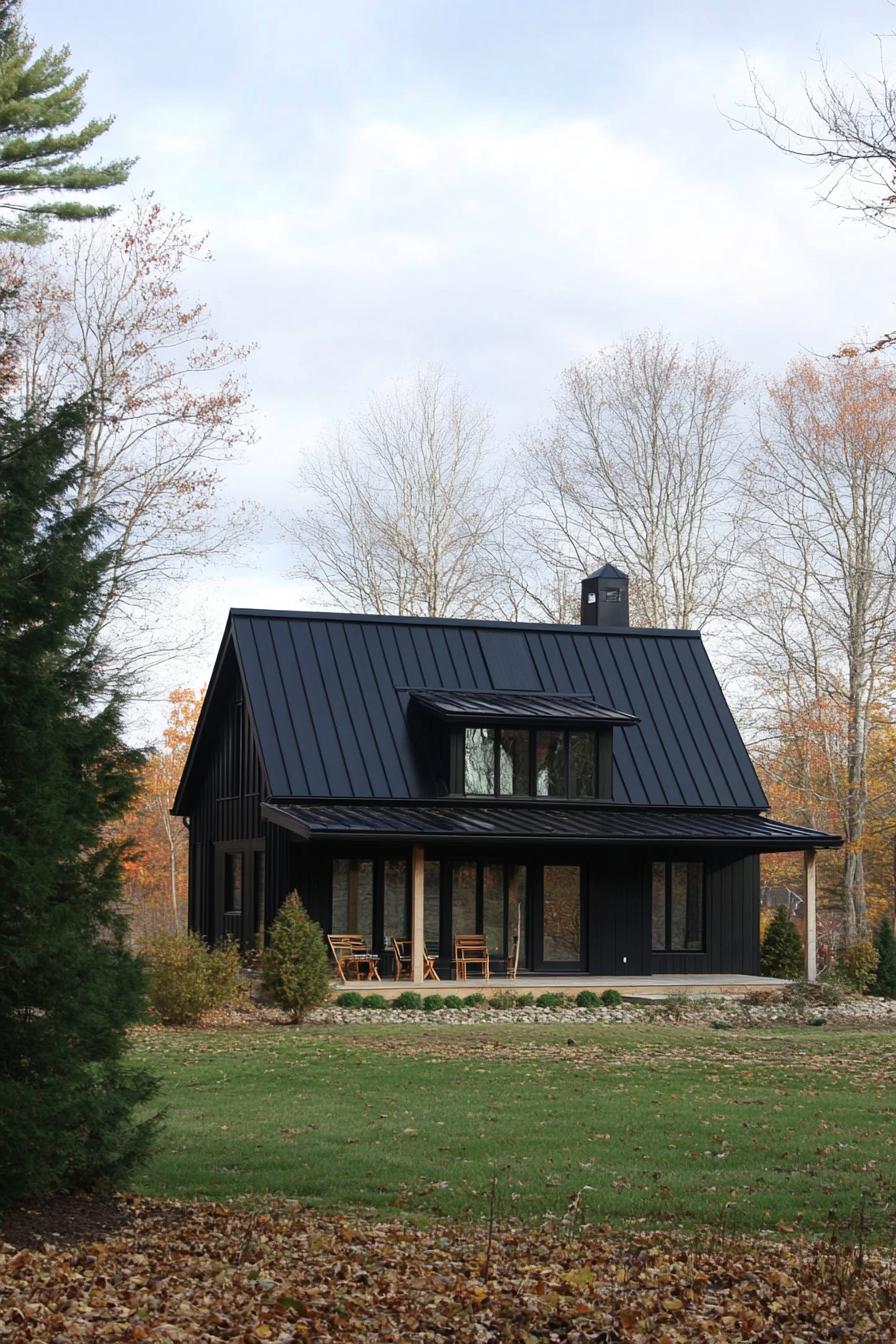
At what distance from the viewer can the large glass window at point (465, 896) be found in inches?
1007

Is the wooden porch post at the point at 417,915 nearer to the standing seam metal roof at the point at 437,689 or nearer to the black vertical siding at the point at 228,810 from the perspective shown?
the standing seam metal roof at the point at 437,689

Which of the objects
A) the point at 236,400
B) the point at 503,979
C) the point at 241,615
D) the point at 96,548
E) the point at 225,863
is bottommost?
the point at 503,979

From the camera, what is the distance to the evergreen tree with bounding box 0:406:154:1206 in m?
8.01

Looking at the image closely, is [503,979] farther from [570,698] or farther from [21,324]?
[21,324]

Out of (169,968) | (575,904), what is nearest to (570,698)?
(575,904)

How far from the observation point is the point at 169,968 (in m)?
19.1

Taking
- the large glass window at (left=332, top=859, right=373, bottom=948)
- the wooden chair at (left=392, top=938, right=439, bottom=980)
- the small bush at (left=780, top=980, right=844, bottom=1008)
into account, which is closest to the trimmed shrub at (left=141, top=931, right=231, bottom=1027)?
the wooden chair at (left=392, top=938, right=439, bottom=980)

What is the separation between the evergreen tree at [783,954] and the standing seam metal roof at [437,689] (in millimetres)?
2654

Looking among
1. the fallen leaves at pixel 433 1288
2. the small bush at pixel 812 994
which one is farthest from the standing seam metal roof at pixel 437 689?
the fallen leaves at pixel 433 1288

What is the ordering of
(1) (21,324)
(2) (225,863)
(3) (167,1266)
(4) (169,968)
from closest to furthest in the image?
(3) (167,1266)
(4) (169,968)
(1) (21,324)
(2) (225,863)

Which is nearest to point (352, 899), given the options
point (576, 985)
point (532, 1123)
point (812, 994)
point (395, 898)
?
point (395, 898)

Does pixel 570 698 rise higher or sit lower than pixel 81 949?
higher

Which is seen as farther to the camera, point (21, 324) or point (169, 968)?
point (21, 324)

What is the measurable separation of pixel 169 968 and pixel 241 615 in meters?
9.52
